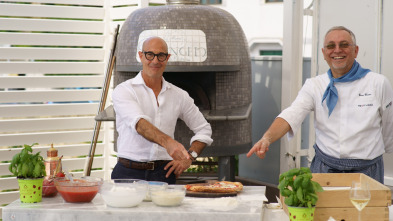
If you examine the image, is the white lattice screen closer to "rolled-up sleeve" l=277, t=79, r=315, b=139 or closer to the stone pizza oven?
the stone pizza oven

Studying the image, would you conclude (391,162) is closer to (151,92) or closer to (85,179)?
(151,92)

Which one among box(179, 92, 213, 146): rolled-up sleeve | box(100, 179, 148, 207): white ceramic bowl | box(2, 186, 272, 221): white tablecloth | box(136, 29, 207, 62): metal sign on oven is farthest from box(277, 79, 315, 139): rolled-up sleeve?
box(136, 29, 207, 62): metal sign on oven

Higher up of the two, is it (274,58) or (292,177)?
(274,58)

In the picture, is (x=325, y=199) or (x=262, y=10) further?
(x=262, y=10)

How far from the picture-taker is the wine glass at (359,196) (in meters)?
2.41

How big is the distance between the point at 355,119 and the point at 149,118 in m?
1.16

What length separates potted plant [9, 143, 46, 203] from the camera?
2838 mm

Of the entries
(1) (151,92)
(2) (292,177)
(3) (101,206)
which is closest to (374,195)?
(2) (292,177)

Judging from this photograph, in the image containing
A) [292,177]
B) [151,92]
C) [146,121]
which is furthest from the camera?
[151,92]

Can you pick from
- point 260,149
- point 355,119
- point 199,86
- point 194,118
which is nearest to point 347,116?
point 355,119

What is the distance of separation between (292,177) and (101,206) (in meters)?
0.85

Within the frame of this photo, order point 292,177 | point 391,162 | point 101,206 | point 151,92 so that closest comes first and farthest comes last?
point 292,177
point 101,206
point 151,92
point 391,162

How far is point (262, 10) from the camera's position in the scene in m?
25.4

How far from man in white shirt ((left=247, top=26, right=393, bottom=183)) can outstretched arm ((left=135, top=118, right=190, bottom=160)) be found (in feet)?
1.78
